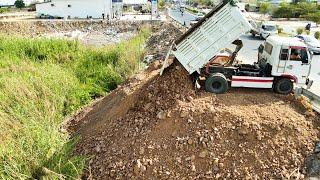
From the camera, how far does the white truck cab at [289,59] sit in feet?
33.1

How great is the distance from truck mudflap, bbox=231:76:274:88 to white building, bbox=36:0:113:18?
37.3m

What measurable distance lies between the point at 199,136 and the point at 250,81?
2657mm

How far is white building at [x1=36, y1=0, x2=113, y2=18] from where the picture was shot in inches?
1763

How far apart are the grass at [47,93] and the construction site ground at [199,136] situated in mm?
1009

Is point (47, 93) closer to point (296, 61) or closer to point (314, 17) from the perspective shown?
point (296, 61)

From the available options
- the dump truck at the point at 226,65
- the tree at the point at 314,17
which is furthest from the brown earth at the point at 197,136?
the tree at the point at 314,17

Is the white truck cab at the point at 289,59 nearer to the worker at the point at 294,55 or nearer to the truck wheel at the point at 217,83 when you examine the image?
the worker at the point at 294,55

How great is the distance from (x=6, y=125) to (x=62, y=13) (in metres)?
39.2

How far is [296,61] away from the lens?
10219mm

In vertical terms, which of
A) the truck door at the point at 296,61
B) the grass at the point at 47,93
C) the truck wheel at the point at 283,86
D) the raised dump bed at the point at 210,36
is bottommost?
the grass at the point at 47,93

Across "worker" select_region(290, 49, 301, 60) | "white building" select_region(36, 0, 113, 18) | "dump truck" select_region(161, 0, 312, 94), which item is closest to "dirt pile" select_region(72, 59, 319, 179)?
"dump truck" select_region(161, 0, 312, 94)

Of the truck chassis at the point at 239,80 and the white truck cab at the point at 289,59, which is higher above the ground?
the white truck cab at the point at 289,59

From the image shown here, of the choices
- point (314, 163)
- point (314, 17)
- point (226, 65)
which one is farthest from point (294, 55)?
point (314, 17)

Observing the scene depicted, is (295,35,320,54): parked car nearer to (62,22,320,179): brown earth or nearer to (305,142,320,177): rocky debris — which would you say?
(62,22,320,179): brown earth
